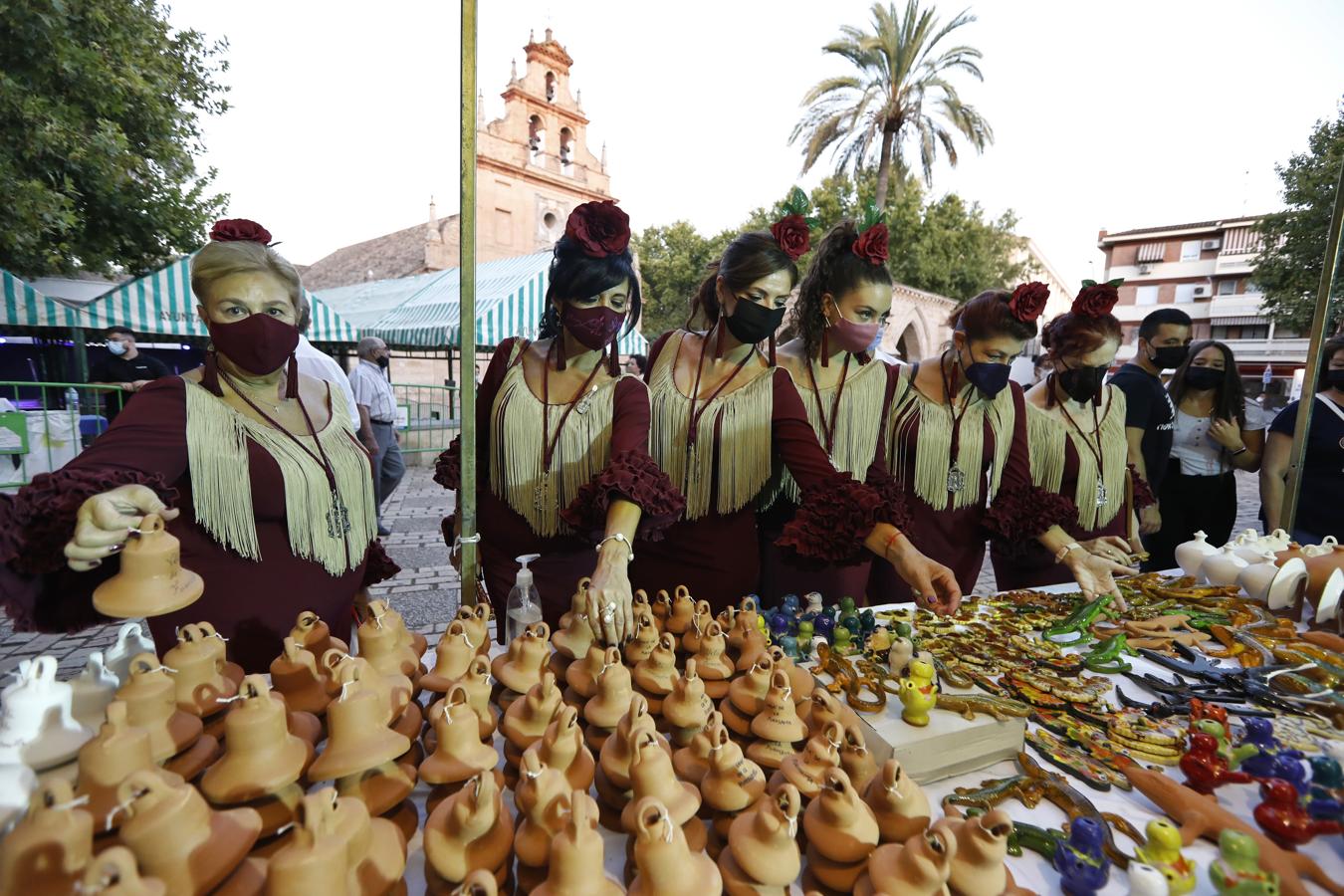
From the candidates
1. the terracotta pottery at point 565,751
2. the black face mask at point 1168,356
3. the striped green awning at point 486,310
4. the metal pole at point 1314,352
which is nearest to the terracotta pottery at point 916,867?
the terracotta pottery at point 565,751

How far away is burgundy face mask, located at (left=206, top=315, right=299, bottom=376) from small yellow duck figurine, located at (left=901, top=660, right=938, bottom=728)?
67.0 inches

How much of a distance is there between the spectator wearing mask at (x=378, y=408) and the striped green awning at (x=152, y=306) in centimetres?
174

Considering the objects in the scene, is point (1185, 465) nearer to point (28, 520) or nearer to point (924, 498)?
point (924, 498)

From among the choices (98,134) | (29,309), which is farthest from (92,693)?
(98,134)

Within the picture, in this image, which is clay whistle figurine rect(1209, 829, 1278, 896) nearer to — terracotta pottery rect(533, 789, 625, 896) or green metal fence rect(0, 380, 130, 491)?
terracotta pottery rect(533, 789, 625, 896)

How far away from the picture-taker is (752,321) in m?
2.11

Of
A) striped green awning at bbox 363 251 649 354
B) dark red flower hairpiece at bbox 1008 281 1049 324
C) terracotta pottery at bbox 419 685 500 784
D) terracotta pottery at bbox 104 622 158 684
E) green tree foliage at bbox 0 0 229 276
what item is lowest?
terracotta pottery at bbox 419 685 500 784

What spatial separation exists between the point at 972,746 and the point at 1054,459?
6.35 feet

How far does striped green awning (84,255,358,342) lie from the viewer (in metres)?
7.40

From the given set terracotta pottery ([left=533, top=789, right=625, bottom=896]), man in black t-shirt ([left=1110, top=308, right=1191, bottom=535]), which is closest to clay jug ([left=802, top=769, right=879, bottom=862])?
terracotta pottery ([left=533, top=789, right=625, bottom=896])

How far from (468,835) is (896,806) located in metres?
0.65

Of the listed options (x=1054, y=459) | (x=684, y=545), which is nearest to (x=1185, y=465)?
(x=1054, y=459)

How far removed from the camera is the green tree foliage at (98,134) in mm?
7449

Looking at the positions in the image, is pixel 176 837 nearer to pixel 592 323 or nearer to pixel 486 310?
pixel 592 323
